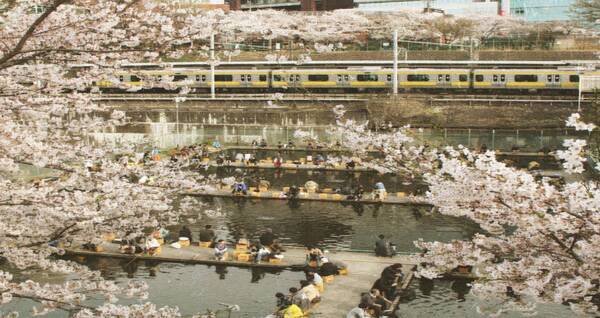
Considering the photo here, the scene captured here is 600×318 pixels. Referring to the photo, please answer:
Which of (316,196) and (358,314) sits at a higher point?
(358,314)

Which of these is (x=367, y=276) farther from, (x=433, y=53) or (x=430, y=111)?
(x=433, y=53)

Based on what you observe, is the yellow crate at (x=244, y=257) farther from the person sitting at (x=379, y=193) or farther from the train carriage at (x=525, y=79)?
the train carriage at (x=525, y=79)

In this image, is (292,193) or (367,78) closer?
(292,193)

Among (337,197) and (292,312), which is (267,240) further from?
(337,197)

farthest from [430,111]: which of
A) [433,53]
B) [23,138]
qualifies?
[23,138]

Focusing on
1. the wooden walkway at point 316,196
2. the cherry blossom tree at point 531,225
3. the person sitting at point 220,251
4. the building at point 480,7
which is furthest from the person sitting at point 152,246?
the building at point 480,7

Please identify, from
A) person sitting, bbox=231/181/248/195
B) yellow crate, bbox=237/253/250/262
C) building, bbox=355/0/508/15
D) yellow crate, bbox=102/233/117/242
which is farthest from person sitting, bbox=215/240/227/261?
building, bbox=355/0/508/15

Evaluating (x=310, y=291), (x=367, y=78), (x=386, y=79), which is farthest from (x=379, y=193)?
(x=367, y=78)
